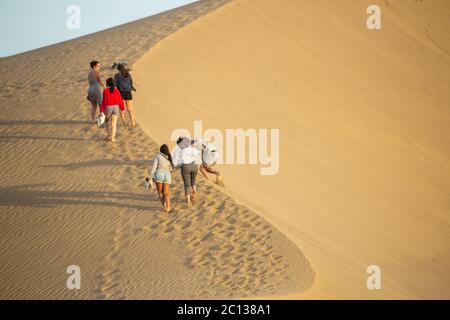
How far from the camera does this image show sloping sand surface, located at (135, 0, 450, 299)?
56.3 feet

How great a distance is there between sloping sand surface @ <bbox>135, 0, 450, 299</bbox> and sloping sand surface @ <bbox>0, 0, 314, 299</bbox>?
2.47 feet

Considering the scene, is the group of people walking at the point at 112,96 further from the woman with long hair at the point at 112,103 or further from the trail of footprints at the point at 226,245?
the trail of footprints at the point at 226,245

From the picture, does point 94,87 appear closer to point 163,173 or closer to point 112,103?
point 112,103

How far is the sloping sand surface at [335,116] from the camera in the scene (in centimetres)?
1716

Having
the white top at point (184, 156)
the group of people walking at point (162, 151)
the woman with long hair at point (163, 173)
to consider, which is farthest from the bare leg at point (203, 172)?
the woman with long hair at point (163, 173)

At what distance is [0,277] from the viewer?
1421cm

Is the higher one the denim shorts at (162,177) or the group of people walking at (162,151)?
the group of people walking at (162,151)

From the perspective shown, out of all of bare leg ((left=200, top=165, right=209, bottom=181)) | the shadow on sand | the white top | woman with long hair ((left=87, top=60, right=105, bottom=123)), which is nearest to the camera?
the white top

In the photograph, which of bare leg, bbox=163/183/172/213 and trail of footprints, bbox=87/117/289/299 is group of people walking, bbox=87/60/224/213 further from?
trail of footprints, bbox=87/117/289/299

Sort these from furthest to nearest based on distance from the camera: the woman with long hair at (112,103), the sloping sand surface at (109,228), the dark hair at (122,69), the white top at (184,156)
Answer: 1. the dark hair at (122,69)
2. the woman with long hair at (112,103)
3. the white top at (184,156)
4. the sloping sand surface at (109,228)

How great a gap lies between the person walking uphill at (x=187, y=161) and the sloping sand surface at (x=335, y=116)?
133cm

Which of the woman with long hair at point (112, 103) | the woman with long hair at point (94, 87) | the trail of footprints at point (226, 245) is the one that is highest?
the woman with long hair at point (94, 87)

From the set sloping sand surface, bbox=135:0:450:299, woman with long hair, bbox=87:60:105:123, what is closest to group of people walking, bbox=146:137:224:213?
sloping sand surface, bbox=135:0:450:299
